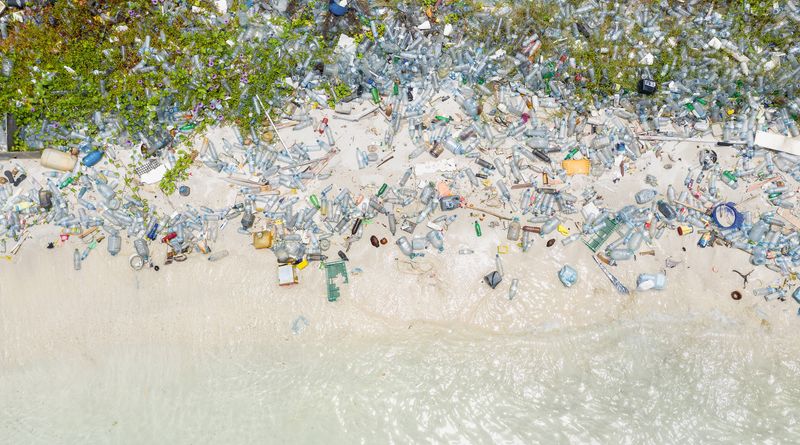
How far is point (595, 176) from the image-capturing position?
23.6 feet

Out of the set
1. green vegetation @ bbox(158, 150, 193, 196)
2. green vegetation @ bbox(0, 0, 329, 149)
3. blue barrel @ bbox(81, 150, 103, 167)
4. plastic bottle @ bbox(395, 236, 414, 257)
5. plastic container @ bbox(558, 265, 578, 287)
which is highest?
green vegetation @ bbox(0, 0, 329, 149)

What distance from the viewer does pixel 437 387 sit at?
7074mm

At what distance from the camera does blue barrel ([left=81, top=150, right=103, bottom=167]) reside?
721 cm

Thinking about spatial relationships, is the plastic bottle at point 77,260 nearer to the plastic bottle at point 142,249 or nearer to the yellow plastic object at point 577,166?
the plastic bottle at point 142,249

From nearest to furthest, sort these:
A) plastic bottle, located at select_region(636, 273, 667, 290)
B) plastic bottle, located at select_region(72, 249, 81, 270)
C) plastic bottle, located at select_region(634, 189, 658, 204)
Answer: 1. plastic bottle, located at select_region(636, 273, 667, 290)
2. plastic bottle, located at select_region(634, 189, 658, 204)
3. plastic bottle, located at select_region(72, 249, 81, 270)

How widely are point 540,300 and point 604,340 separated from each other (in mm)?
984

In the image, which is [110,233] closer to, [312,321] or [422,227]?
[312,321]

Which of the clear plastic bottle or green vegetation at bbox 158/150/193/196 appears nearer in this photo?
the clear plastic bottle

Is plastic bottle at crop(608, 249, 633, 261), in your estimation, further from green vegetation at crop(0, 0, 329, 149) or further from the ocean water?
green vegetation at crop(0, 0, 329, 149)

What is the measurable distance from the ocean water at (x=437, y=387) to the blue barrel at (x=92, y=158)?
2.55 meters

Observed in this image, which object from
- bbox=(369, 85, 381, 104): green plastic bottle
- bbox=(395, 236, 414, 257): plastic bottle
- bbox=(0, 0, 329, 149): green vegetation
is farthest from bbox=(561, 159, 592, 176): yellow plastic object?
bbox=(0, 0, 329, 149): green vegetation

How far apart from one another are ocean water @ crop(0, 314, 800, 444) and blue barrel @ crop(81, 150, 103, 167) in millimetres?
2545

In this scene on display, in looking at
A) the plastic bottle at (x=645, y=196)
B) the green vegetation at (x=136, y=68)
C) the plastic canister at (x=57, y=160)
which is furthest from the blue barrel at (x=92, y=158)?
the plastic bottle at (x=645, y=196)

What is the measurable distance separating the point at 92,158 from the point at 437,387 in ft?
18.4
